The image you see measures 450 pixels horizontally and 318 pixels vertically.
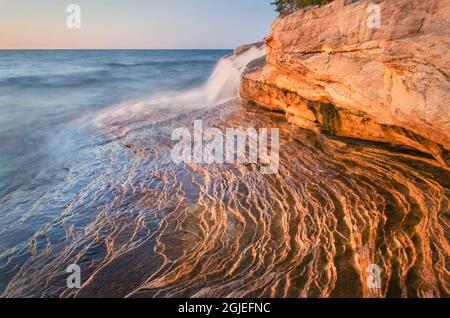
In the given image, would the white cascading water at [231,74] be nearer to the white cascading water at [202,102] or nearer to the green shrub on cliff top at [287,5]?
the white cascading water at [202,102]

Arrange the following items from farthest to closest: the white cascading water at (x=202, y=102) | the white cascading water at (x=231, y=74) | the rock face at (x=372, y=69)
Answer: the white cascading water at (x=231, y=74), the white cascading water at (x=202, y=102), the rock face at (x=372, y=69)

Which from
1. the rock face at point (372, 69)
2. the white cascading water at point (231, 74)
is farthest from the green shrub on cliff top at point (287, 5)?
the rock face at point (372, 69)

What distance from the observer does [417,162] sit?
21.1 feet

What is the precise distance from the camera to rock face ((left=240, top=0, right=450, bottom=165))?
494 cm

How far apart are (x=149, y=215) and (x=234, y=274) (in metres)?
2.30

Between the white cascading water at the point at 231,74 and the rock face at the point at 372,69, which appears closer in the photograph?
the rock face at the point at 372,69

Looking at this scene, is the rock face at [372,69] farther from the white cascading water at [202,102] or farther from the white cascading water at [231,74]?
the white cascading water at [231,74]

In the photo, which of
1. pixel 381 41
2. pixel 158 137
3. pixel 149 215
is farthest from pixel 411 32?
pixel 158 137

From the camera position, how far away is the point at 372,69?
238 inches

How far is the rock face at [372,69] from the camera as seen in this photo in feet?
16.2

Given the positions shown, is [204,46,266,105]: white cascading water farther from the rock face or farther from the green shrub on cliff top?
the rock face

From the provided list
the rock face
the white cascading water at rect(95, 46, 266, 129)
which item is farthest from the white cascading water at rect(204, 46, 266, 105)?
the rock face

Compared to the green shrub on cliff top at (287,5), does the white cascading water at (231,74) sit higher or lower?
lower

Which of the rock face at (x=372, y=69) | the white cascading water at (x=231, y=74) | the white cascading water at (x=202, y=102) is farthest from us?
the white cascading water at (x=231, y=74)
